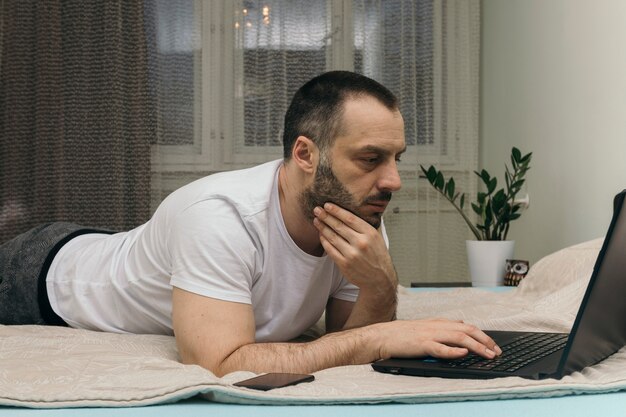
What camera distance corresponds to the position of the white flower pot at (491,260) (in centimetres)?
265

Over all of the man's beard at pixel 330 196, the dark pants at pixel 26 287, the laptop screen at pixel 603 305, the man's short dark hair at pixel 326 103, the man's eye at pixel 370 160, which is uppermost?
the man's short dark hair at pixel 326 103

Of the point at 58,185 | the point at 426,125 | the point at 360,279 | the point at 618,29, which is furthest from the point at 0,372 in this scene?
the point at 426,125

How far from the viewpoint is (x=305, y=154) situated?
4.80ft

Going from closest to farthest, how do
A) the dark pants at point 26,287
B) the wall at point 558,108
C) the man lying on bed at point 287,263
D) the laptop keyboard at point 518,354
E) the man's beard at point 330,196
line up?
the laptop keyboard at point 518,354 → the man lying on bed at point 287,263 → the man's beard at point 330,196 → the dark pants at point 26,287 → the wall at point 558,108

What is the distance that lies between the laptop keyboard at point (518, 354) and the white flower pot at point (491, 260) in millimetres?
1349

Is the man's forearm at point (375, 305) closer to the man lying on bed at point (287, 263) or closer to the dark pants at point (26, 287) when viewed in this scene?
the man lying on bed at point (287, 263)

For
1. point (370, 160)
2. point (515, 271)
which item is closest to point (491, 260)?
point (515, 271)

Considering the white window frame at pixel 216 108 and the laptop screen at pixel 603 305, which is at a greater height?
the white window frame at pixel 216 108

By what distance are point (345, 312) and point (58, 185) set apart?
2.14 meters

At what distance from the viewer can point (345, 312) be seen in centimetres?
166

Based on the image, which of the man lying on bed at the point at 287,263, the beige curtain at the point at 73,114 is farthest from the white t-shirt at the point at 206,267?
the beige curtain at the point at 73,114

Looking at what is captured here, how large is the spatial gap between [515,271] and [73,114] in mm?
2060

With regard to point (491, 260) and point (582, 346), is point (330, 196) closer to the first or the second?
point (582, 346)

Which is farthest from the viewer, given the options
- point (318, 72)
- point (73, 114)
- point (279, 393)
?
point (318, 72)
